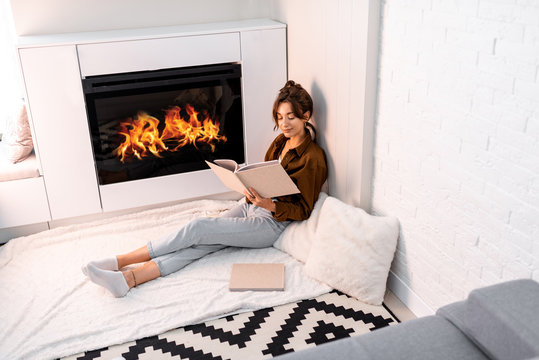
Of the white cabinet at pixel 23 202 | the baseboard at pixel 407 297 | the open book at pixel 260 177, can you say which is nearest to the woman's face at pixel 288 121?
the open book at pixel 260 177

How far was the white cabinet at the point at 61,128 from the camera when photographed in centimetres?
283

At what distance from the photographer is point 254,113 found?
324cm

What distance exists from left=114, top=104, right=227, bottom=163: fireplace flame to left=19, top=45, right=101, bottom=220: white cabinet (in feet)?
0.71

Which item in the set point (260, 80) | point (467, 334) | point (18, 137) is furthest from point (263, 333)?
point (18, 137)

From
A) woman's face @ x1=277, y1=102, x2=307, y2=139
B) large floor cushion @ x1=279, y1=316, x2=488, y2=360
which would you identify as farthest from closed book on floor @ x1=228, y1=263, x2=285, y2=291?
large floor cushion @ x1=279, y1=316, x2=488, y2=360

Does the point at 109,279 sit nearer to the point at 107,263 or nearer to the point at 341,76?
the point at 107,263

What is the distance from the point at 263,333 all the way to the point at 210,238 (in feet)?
2.10

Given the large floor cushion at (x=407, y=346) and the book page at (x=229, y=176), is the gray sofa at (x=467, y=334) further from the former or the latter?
the book page at (x=229, y=176)

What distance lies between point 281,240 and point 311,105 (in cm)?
72

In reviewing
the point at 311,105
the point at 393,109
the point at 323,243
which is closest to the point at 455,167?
the point at 393,109

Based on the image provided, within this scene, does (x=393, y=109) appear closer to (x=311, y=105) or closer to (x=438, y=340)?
(x=311, y=105)

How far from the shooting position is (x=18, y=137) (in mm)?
3029

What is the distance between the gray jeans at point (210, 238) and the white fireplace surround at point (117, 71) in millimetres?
523

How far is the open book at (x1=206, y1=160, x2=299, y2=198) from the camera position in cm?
250
